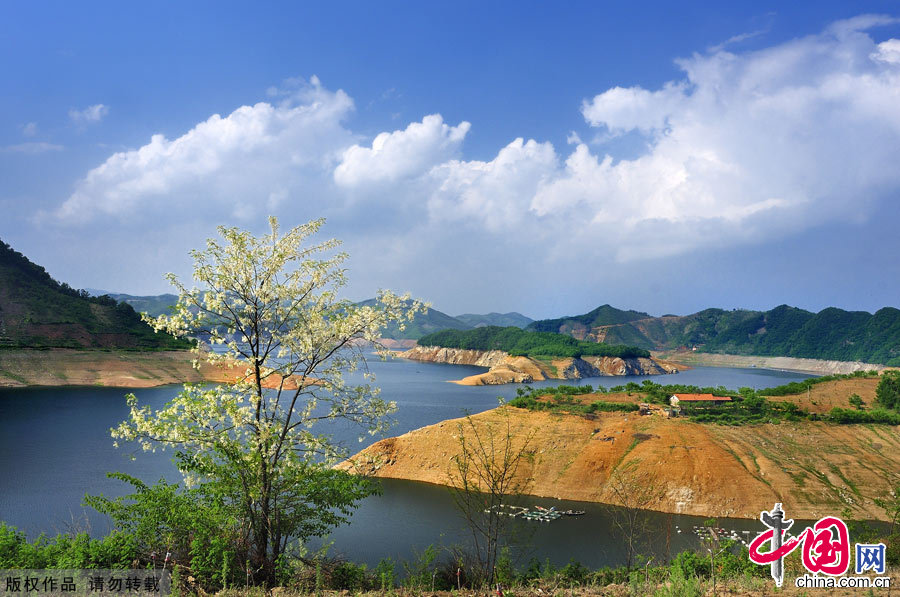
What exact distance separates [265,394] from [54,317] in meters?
99.5

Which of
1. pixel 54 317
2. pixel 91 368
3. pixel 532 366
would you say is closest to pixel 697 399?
pixel 532 366

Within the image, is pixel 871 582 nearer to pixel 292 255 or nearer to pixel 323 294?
pixel 323 294

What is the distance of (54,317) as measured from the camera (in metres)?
87.8

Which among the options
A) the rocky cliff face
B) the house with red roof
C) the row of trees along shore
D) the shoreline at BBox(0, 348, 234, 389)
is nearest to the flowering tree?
the house with red roof

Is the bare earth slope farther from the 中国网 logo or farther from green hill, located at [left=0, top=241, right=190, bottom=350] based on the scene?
green hill, located at [left=0, top=241, right=190, bottom=350]

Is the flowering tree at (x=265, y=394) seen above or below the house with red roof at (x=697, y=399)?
above

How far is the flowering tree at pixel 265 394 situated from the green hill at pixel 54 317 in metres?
82.6

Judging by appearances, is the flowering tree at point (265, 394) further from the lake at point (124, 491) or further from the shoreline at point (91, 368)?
the shoreline at point (91, 368)

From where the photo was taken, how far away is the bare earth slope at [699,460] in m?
33.2

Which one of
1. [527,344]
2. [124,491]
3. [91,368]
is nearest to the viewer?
[124,491]

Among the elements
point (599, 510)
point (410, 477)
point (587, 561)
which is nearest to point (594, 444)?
point (599, 510)

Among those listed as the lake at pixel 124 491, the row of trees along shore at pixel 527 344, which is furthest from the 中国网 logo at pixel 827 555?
the row of trees along shore at pixel 527 344

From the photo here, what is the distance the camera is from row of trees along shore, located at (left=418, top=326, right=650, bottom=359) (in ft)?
482

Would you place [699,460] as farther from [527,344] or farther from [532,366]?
[527,344]
